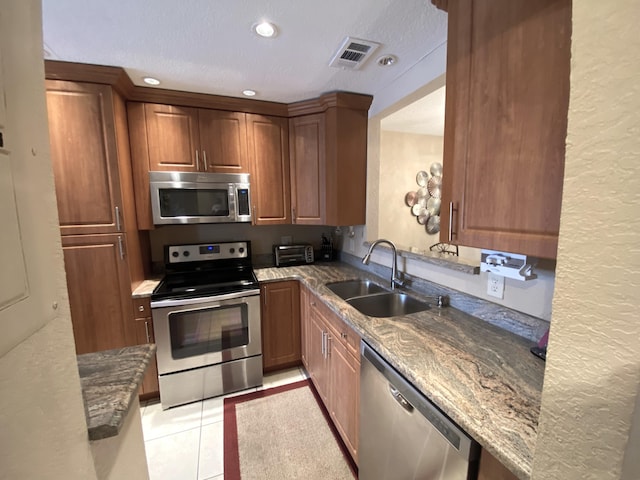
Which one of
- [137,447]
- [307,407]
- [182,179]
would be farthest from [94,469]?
[182,179]

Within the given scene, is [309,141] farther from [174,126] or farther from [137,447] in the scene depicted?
[137,447]

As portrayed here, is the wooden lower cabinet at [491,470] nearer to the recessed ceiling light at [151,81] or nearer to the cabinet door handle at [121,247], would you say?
the cabinet door handle at [121,247]

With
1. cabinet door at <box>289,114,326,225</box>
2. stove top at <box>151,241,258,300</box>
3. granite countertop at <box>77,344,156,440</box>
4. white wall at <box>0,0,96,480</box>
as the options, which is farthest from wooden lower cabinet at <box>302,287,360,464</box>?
white wall at <box>0,0,96,480</box>

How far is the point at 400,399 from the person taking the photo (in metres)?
1.03

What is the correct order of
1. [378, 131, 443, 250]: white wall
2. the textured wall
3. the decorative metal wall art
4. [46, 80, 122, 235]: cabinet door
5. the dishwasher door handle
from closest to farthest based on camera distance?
the textured wall
the dishwasher door handle
[46, 80, 122, 235]: cabinet door
[378, 131, 443, 250]: white wall
the decorative metal wall art

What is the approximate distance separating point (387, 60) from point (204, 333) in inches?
91.0

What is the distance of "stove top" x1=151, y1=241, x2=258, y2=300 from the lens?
2021mm

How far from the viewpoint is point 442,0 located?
103cm

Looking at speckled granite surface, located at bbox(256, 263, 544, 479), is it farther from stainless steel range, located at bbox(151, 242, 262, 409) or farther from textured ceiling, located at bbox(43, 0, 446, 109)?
textured ceiling, located at bbox(43, 0, 446, 109)

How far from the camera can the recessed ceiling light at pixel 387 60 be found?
5.37ft

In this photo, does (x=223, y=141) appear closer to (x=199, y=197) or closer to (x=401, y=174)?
(x=199, y=197)

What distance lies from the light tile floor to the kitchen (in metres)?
1.53

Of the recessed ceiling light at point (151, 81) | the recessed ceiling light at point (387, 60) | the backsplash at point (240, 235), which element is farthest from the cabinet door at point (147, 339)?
the recessed ceiling light at point (387, 60)

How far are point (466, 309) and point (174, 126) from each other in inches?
96.4
